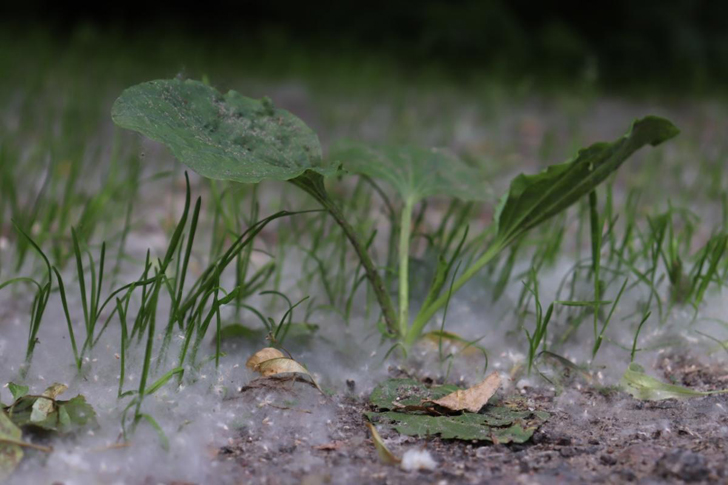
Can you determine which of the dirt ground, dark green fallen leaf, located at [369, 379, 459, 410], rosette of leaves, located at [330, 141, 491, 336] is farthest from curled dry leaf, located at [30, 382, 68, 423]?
rosette of leaves, located at [330, 141, 491, 336]

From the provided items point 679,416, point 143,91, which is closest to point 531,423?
point 679,416

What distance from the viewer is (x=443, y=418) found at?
1148 millimetres

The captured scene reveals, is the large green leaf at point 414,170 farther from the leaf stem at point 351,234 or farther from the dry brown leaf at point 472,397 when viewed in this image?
the dry brown leaf at point 472,397

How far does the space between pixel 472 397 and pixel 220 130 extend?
64 cm

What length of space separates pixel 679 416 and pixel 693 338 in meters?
0.31

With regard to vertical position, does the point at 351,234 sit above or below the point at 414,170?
below

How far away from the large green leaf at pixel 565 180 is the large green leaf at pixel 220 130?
0.38 m

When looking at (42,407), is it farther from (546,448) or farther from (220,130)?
(546,448)

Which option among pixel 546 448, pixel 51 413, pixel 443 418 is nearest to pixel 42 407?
pixel 51 413

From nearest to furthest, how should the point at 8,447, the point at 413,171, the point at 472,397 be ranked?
the point at 8,447 → the point at 472,397 → the point at 413,171

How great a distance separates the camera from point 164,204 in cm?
238

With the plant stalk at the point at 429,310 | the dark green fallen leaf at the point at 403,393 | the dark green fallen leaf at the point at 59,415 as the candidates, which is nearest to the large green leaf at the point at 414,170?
the plant stalk at the point at 429,310

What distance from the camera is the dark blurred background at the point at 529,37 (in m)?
5.23

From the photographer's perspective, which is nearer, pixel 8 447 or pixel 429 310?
pixel 8 447
